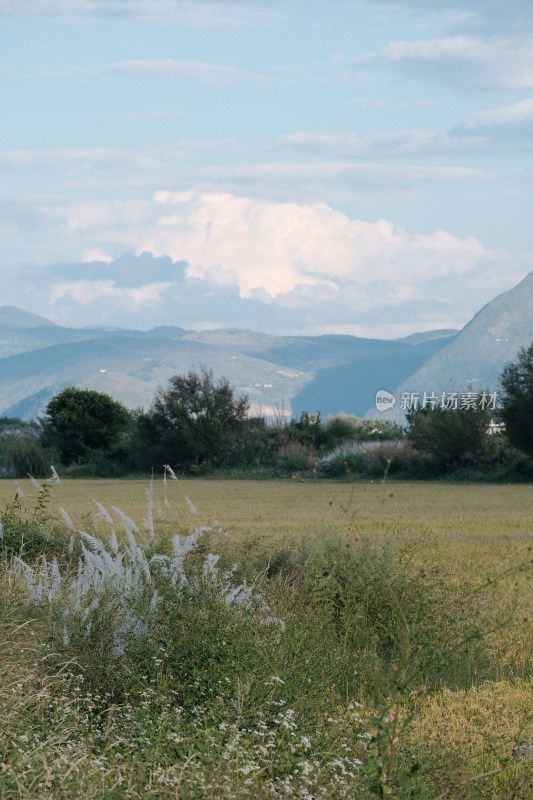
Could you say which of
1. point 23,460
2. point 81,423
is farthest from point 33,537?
point 81,423

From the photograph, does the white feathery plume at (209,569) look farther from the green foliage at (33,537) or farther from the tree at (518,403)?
the tree at (518,403)

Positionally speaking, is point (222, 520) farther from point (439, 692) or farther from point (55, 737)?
point (55, 737)

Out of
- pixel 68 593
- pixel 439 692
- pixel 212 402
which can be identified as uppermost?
pixel 212 402

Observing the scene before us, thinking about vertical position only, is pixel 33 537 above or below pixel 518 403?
below

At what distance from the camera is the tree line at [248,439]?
34.3 metres

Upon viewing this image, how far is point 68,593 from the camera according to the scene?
7996 millimetres

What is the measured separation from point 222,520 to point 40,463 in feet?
74.9

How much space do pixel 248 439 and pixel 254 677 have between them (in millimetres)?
35184

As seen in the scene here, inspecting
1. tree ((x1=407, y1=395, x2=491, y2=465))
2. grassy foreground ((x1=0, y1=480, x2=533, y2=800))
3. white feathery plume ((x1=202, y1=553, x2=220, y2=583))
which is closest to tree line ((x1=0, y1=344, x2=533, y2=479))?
tree ((x1=407, y1=395, x2=491, y2=465))

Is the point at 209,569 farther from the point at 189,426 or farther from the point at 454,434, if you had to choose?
the point at 189,426

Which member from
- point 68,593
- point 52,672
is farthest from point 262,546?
point 52,672

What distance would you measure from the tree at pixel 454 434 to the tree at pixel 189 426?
7.66 metres

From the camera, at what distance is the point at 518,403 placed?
33.5 m

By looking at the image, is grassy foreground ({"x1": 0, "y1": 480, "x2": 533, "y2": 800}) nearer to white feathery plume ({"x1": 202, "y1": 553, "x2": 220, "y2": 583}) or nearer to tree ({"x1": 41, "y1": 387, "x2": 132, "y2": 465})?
white feathery plume ({"x1": 202, "y1": 553, "x2": 220, "y2": 583})
